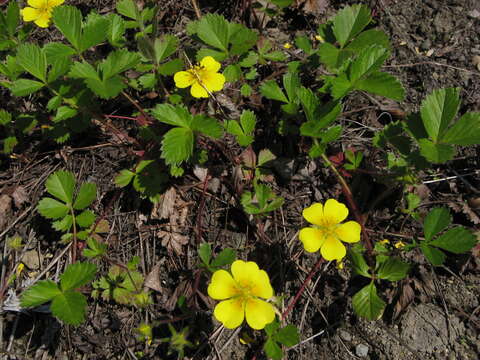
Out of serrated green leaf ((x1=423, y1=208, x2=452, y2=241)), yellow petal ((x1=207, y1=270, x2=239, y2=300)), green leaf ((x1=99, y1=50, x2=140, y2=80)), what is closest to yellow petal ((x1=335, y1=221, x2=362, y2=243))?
serrated green leaf ((x1=423, y1=208, x2=452, y2=241))

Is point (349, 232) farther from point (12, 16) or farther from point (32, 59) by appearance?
point (12, 16)

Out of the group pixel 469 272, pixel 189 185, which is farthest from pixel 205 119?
pixel 469 272

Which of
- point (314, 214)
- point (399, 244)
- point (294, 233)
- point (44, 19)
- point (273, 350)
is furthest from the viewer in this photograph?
point (44, 19)

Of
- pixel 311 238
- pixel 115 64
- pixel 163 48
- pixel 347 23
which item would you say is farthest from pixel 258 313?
pixel 347 23

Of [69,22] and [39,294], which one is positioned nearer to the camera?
Result: [39,294]

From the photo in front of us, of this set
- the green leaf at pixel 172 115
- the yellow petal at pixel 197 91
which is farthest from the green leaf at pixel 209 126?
the yellow petal at pixel 197 91

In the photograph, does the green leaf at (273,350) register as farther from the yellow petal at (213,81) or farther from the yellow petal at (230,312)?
the yellow petal at (213,81)
